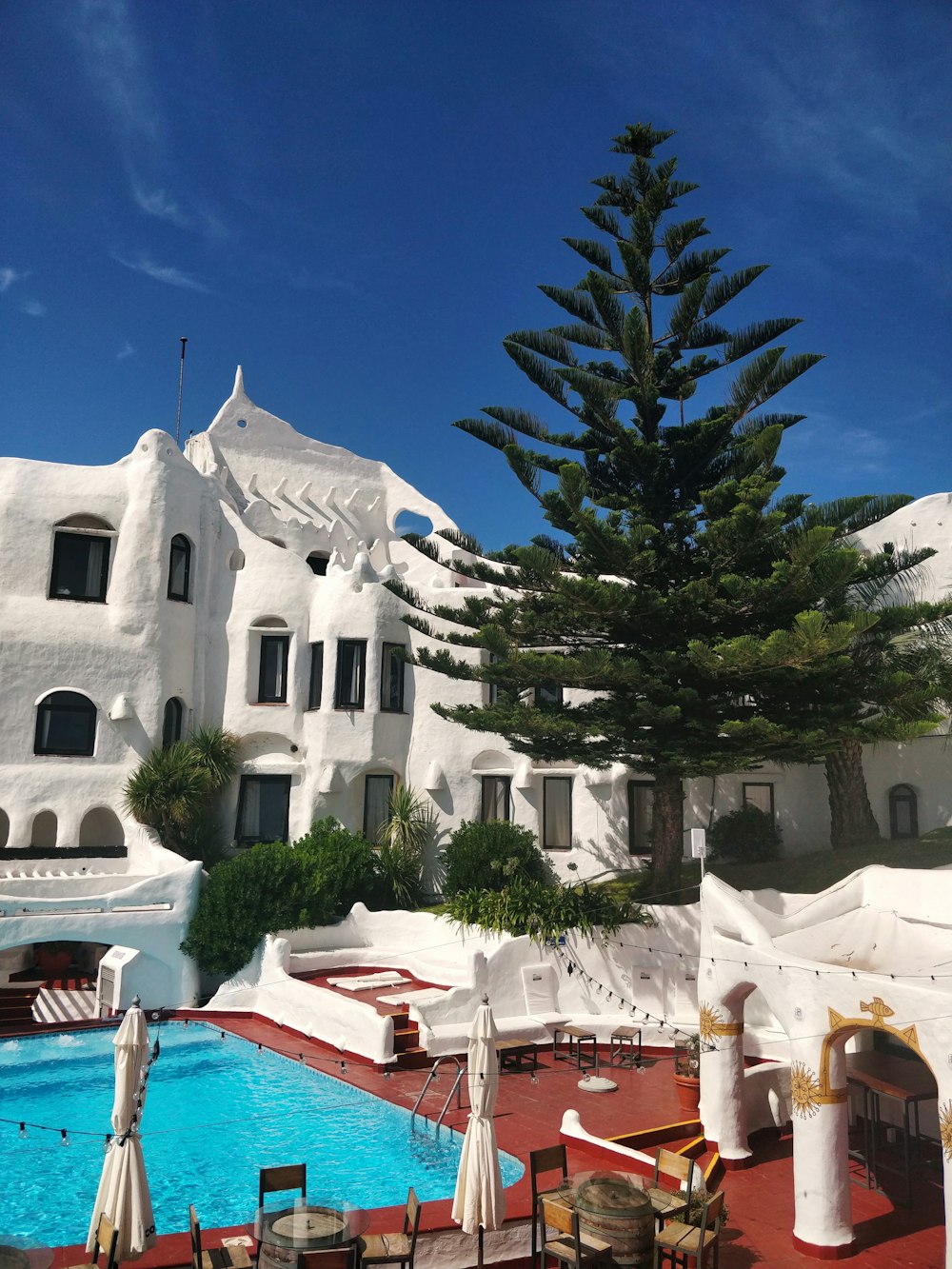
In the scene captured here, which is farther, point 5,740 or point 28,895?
point 5,740

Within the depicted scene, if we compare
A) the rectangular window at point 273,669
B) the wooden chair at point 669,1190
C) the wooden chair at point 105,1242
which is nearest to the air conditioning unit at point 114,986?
the rectangular window at point 273,669

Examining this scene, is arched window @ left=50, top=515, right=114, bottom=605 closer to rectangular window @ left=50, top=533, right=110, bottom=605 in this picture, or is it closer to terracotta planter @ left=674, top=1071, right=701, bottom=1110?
rectangular window @ left=50, top=533, right=110, bottom=605

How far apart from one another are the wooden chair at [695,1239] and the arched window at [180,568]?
1726 centimetres

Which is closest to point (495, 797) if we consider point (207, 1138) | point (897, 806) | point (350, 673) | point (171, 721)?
point (350, 673)

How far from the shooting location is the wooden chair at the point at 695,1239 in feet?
23.5

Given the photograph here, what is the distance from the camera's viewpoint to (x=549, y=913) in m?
15.8

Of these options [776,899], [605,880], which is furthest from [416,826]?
[776,899]

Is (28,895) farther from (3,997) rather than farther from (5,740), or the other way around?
(5,740)

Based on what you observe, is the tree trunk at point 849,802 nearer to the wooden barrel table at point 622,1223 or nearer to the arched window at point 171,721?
the wooden barrel table at point 622,1223

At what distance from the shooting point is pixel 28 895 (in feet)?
56.9

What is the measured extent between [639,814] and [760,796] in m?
2.65

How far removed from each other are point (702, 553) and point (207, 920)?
34.6 ft

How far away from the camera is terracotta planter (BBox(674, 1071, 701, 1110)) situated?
38.0 feet

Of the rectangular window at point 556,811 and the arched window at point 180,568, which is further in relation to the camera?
the arched window at point 180,568
